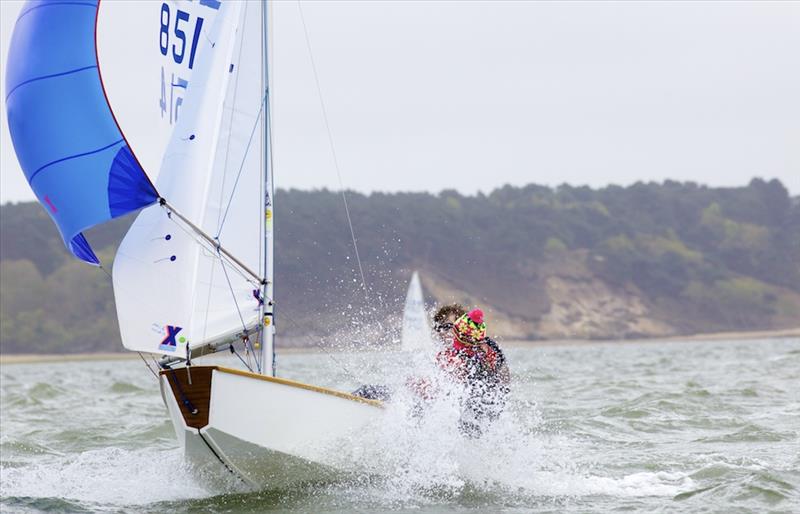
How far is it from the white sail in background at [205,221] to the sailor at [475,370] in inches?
55.8

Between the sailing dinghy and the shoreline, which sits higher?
the sailing dinghy

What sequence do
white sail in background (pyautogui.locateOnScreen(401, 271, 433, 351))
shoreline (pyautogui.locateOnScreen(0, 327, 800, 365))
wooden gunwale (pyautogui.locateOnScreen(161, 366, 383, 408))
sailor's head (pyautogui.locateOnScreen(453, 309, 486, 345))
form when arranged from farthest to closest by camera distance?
shoreline (pyautogui.locateOnScreen(0, 327, 800, 365)) < white sail in background (pyautogui.locateOnScreen(401, 271, 433, 351)) < sailor's head (pyautogui.locateOnScreen(453, 309, 486, 345)) < wooden gunwale (pyautogui.locateOnScreen(161, 366, 383, 408))

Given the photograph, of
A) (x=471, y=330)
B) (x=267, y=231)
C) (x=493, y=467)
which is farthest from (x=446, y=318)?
(x=267, y=231)

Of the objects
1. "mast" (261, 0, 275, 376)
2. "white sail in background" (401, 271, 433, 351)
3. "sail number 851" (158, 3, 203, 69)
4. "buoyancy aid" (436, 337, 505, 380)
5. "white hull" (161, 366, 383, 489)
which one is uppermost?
"sail number 851" (158, 3, 203, 69)

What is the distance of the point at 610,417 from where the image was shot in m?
11.9

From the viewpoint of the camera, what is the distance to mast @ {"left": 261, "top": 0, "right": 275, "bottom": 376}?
777cm

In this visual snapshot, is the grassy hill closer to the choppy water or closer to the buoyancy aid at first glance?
the choppy water


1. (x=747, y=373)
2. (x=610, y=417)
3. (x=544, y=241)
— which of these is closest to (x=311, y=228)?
(x=544, y=241)

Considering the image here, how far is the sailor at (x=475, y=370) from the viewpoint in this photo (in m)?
7.98

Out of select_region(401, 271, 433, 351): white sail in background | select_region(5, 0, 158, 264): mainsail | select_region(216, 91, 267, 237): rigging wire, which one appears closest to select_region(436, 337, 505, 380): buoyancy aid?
select_region(216, 91, 267, 237): rigging wire

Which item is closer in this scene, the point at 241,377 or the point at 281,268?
the point at 241,377

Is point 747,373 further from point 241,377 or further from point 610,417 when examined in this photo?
point 241,377

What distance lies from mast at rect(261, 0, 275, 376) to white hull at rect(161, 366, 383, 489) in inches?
20.8

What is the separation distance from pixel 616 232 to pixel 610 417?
72134 millimetres
